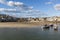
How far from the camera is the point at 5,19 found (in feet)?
352

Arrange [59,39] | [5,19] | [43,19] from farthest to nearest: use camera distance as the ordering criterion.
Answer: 1. [43,19]
2. [5,19]
3. [59,39]

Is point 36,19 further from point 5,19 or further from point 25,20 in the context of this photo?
point 5,19

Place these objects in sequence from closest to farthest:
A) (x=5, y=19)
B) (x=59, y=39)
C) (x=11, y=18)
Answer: (x=59, y=39) → (x=5, y=19) → (x=11, y=18)

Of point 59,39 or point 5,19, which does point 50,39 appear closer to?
point 59,39

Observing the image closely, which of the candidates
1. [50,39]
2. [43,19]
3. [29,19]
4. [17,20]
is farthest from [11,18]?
[50,39]

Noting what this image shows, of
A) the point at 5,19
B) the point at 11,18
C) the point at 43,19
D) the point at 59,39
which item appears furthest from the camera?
the point at 43,19

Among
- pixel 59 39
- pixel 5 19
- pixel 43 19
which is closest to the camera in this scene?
pixel 59 39

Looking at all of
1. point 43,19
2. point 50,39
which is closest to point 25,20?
point 43,19

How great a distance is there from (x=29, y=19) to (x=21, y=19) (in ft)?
23.8

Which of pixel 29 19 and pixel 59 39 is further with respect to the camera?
pixel 29 19

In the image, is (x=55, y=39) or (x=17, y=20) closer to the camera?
(x=55, y=39)

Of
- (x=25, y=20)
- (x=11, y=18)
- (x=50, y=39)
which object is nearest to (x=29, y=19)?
(x=25, y=20)

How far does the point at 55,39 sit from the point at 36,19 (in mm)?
90422

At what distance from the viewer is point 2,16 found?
364 feet
